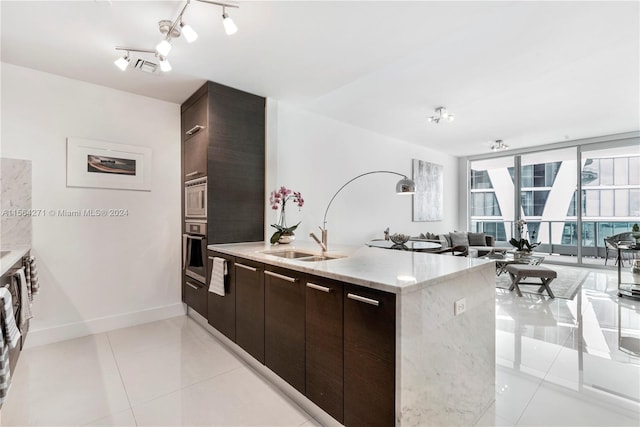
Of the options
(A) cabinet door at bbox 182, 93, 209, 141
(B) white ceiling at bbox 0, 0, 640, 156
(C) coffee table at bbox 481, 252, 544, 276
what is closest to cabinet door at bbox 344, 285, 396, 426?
(B) white ceiling at bbox 0, 0, 640, 156

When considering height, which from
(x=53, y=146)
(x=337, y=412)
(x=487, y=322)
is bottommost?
(x=337, y=412)

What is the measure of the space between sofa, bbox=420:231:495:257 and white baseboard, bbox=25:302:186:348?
4827mm

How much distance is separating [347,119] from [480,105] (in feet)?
6.26

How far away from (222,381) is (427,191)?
230 inches

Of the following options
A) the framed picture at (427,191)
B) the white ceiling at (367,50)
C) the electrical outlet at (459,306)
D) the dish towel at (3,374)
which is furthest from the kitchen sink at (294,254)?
the framed picture at (427,191)

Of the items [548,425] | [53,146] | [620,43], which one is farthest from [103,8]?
[620,43]

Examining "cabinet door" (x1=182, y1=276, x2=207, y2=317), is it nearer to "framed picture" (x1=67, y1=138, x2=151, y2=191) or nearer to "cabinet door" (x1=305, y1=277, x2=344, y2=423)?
"framed picture" (x1=67, y1=138, x2=151, y2=191)

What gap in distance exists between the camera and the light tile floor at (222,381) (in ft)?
5.95

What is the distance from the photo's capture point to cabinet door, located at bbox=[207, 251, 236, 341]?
102 inches

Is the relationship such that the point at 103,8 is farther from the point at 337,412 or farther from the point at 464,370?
the point at 464,370

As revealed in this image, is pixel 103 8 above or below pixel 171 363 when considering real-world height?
above

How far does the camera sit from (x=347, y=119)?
15.7 feet

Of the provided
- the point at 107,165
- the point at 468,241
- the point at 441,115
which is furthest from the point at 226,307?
the point at 468,241

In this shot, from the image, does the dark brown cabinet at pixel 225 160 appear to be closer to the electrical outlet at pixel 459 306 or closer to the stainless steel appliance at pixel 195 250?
the stainless steel appliance at pixel 195 250
